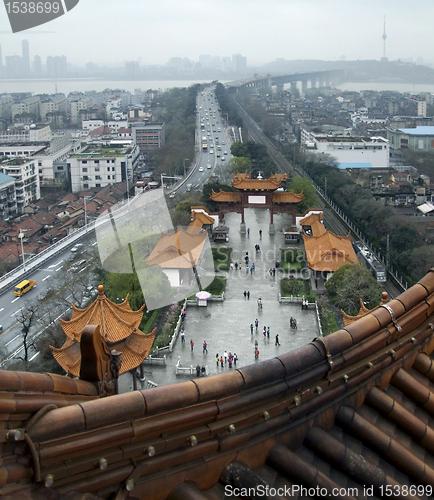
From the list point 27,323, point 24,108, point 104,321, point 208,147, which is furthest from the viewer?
point 24,108

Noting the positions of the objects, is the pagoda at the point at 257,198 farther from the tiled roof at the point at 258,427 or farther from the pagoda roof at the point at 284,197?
the tiled roof at the point at 258,427

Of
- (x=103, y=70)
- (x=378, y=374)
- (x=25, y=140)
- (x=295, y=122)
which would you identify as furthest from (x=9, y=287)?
(x=103, y=70)

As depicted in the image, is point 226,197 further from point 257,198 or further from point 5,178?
point 5,178

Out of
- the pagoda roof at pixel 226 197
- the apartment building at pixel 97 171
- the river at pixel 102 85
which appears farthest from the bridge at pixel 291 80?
the pagoda roof at pixel 226 197

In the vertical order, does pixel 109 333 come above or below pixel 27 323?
above

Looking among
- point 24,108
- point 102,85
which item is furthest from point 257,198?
point 102,85

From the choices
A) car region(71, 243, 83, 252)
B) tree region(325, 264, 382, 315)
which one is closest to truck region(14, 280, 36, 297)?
car region(71, 243, 83, 252)
